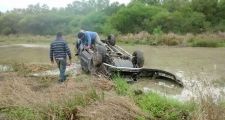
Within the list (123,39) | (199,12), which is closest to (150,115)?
(123,39)

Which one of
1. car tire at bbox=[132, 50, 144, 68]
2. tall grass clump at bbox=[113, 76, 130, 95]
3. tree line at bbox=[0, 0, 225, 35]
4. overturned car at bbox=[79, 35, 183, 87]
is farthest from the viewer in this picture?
tree line at bbox=[0, 0, 225, 35]

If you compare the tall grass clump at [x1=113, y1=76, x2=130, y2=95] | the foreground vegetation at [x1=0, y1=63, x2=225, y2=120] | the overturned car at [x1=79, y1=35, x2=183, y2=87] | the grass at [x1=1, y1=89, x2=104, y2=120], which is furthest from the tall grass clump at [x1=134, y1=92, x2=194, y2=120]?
the overturned car at [x1=79, y1=35, x2=183, y2=87]

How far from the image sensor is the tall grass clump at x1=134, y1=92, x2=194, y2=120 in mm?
8094

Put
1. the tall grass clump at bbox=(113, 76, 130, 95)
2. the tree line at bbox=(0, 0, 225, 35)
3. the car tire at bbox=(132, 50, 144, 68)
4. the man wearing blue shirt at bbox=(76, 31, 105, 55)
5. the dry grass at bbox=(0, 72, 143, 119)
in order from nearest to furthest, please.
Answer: the dry grass at bbox=(0, 72, 143, 119)
the tall grass clump at bbox=(113, 76, 130, 95)
the car tire at bbox=(132, 50, 144, 68)
the man wearing blue shirt at bbox=(76, 31, 105, 55)
the tree line at bbox=(0, 0, 225, 35)

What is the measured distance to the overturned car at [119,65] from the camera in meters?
13.8

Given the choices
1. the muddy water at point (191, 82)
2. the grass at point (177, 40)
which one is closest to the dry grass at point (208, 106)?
the muddy water at point (191, 82)

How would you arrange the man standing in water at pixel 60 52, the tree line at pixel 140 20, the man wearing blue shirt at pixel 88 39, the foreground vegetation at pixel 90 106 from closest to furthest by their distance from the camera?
the foreground vegetation at pixel 90 106 → the man standing in water at pixel 60 52 → the man wearing blue shirt at pixel 88 39 → the tree line at pixel 140 20

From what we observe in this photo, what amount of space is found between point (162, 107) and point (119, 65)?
5.30m

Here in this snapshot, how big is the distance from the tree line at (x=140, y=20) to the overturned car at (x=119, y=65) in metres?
30.6

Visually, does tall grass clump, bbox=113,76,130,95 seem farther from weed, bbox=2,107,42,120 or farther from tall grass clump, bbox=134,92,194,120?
weed, bbox=2,107,42,120

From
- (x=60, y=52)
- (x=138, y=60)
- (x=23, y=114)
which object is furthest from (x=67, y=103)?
(x=138, y=60)

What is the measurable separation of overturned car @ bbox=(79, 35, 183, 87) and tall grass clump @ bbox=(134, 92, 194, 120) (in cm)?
387

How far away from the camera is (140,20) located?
5716cm

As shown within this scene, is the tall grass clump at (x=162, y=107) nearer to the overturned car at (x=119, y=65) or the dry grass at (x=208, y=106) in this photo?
the dry grass at (x=208, y=106)
